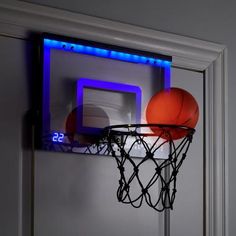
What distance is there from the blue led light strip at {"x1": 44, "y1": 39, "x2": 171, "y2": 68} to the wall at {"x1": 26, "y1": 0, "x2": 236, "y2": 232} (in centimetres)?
11

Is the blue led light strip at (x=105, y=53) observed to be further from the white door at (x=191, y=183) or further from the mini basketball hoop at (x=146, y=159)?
the mini basketball hoop at (x=146, y=159)

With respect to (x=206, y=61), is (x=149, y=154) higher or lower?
lower

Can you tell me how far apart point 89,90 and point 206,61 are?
0.48 metres

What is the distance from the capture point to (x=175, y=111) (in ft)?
5.16

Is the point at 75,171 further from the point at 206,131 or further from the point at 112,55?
the point at 206,131

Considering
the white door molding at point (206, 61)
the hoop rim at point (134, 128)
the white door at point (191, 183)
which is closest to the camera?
the hoop rim at point (134, 128)

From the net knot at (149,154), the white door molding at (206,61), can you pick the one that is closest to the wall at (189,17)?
the white door molding at (206,61)

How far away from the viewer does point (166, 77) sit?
1.84m

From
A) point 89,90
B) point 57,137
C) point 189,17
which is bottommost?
point 57,137

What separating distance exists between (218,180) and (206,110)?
236mm

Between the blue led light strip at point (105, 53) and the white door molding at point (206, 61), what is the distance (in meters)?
0.04

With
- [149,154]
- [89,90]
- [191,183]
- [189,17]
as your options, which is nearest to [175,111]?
[149,154]

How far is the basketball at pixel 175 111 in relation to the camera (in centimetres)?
157

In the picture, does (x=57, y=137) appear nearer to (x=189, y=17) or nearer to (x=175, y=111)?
(x=175, y=111)
